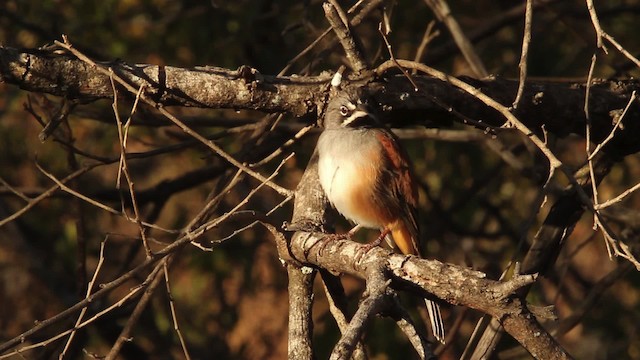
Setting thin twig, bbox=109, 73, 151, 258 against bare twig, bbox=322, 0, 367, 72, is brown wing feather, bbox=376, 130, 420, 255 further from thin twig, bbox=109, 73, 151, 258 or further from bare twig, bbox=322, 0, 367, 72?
thin twig, bbox=109, 73, 151, 258

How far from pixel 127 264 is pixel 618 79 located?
3.32 metres

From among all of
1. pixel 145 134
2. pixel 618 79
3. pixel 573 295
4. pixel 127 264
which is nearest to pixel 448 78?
pixel 618 79

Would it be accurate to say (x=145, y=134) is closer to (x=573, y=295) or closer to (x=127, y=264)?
(x=127, y=264)

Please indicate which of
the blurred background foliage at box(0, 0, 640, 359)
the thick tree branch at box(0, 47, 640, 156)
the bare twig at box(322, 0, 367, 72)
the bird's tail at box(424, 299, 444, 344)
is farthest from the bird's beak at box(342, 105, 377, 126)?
the bird's tail at box(424, 299, 444, 344)

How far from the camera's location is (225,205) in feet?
25.6

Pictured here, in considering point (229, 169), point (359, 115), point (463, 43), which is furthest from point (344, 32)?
point (229, 169)

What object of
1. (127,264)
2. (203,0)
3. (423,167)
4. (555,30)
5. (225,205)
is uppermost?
(555,30)

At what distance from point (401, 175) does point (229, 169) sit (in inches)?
47.7

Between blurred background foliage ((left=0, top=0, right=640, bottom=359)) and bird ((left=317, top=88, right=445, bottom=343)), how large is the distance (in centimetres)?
86

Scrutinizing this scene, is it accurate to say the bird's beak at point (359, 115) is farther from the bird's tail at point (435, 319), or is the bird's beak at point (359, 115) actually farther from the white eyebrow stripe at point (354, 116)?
the bird's tail at point (435, 319)

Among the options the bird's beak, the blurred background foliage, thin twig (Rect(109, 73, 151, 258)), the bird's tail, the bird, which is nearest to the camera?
thin twig (Rect(109, 73, 151, 258))

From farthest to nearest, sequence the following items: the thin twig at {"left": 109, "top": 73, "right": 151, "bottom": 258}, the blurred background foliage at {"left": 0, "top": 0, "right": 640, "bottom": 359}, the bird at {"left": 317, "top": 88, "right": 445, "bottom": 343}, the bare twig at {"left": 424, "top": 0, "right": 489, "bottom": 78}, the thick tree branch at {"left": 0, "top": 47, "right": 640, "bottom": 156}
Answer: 1. the blurred background foliage at {"left": 0, "top": 0, "right": 640, "bottom": 359}
2. the bare twig at {"left": 424, "top": 0, "right": 489, "bottom": 78}
3. the bird at {"left": 317, "top": 88, "right": 445, "bottom": 343}
4. the thick tree branch at {"left": 0, "top": 47, "right": 640, "bottom": 156}
5. the thin twig at {"left": 109, "top": 73, "right": 151, "bottom": 258}

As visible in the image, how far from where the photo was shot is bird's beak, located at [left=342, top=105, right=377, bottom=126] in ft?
16.2

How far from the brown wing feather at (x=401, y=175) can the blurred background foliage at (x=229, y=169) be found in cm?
88
